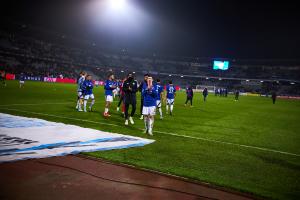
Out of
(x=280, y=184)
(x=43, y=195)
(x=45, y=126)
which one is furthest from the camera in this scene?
(x=45, y=126)

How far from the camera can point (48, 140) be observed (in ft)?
25.9

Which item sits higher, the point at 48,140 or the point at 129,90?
the point at 129,90

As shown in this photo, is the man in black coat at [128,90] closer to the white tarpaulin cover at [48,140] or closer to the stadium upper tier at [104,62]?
the white tarpaulin cover at [48,140]

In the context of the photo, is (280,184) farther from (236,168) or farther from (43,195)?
(43,195)

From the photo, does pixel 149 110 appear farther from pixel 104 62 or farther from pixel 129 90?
pixel 104 62

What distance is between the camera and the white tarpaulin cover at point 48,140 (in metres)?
6.71

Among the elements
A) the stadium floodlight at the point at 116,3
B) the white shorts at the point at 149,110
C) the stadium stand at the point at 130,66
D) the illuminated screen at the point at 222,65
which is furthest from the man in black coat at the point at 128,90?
the illuminated screen at the point at 222,65

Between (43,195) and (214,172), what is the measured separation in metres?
3.79

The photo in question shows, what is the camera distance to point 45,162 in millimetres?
6164

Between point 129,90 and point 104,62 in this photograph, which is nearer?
point 129,90

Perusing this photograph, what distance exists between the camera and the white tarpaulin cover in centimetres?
671

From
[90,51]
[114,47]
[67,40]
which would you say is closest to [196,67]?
[114,47]

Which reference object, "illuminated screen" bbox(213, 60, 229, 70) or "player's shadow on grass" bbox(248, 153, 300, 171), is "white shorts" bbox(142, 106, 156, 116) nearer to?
"player's shadow on grass" bbox(248, 153, 300, 171)

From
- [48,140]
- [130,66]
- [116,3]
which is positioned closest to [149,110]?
[48,140]
